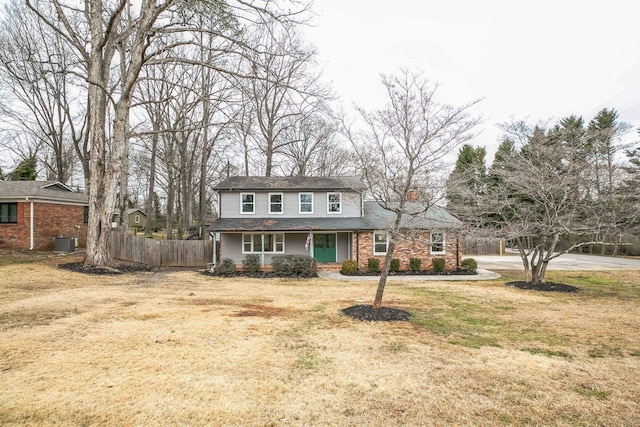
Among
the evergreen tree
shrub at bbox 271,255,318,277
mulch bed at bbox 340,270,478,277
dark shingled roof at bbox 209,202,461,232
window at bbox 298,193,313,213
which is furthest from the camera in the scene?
the evergreen tree

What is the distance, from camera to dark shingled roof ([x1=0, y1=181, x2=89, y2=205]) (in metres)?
19.9

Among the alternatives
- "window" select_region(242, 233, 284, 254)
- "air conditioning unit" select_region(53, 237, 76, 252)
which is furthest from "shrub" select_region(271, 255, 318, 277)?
"air conditioning unit" select_region(53, 237, 76, 252)

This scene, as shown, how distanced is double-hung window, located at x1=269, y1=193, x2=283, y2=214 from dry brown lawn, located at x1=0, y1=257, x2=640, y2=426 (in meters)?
10.8

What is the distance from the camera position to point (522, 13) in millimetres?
14234

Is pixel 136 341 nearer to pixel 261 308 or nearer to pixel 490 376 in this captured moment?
pixel 261 308

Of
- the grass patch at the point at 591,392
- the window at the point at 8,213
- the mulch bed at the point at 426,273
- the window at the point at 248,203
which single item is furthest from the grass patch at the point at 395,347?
the window at the point at 8,213

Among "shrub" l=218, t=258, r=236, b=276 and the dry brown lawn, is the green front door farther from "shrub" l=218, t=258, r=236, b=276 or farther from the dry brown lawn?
the dry brown lawn

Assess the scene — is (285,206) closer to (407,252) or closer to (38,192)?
(407,252)

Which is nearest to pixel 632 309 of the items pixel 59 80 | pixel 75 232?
pixel 75 232

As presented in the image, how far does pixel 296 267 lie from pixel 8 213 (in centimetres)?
1640

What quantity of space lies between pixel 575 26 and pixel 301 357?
60.5ft

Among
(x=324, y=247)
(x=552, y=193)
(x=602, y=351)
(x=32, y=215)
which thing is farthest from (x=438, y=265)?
(x=32, y=215)

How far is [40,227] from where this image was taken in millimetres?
20469

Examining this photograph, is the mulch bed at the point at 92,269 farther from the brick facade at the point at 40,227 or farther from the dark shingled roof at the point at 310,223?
the brick facade at the point at 40,227
